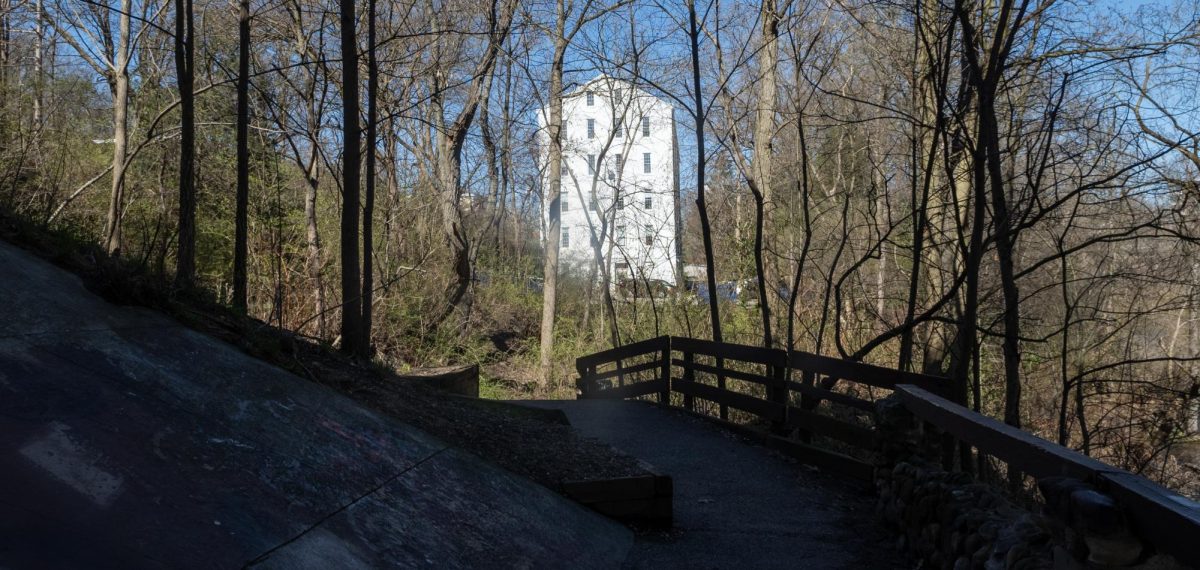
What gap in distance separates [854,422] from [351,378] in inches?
252

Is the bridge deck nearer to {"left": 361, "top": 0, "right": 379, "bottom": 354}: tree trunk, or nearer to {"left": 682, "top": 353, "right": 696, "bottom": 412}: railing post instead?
{"left": 682, "top": 353, "right": 696, "bottom": 412}: railing post

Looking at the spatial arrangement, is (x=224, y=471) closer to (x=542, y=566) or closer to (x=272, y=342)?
(x=542, y=566)

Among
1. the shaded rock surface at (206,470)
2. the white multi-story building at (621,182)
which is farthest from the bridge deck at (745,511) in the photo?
the white multi-story building at (621,182)

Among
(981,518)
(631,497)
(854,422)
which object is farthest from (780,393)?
(981,518)

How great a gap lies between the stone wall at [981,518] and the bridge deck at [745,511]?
454mm

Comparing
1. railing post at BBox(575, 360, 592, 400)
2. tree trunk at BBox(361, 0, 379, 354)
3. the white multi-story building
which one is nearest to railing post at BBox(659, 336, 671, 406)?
railing post at BBox(575, 360, 592, 400)

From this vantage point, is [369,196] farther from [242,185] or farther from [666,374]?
[666,374]

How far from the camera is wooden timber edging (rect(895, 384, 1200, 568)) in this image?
2.66 m

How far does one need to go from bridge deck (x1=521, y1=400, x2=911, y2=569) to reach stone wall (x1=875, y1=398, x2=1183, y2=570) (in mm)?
454

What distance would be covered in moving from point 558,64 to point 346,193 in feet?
54.2

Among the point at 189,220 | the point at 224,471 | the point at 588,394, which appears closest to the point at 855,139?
the point at 588,394

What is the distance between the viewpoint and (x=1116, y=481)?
3064 mm

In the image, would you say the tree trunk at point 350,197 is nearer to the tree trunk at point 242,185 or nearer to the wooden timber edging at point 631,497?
the tree trunk at point 242,185

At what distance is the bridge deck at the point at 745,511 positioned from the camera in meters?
6.36
